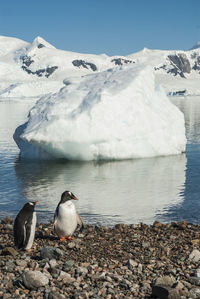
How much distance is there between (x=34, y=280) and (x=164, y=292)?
5.65 ft

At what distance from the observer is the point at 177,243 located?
7.65 m

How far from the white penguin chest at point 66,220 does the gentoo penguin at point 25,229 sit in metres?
0.82

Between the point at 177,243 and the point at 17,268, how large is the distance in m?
3.21

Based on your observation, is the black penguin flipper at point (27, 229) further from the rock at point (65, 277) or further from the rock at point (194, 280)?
the rock at point (194, 280)

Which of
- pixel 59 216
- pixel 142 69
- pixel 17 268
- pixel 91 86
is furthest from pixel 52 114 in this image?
pixel 17 268

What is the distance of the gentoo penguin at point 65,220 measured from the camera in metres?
7.70

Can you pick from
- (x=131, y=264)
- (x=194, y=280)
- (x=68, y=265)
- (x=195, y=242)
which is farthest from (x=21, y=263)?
(x=195, y=242)

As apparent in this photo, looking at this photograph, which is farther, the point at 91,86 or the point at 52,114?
the point at 91,86

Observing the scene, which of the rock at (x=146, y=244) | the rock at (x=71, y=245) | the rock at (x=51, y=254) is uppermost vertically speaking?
the rock at (x=51, y=254)

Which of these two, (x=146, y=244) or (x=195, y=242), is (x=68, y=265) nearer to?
(x=146, y=244)

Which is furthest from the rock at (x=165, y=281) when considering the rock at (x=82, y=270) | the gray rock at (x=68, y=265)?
the gray rock at (x=68, y=265)

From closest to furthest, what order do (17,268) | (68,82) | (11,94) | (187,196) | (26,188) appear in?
(17,268) → (187,196) → (26,188) → (68,82) → (11,94)

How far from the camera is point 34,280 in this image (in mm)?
5340

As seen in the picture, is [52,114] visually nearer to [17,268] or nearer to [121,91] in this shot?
[121,91]
